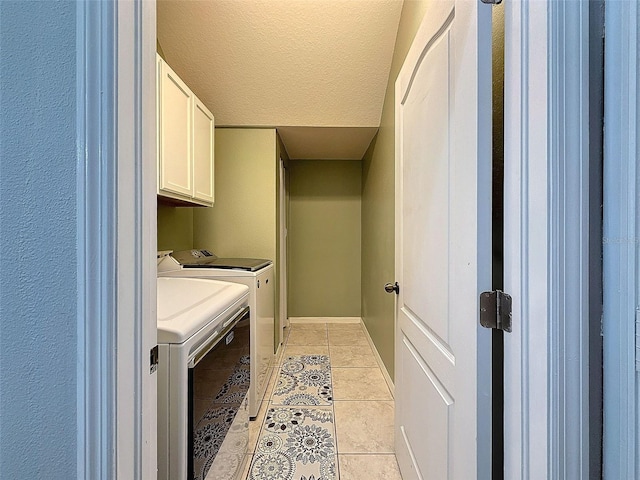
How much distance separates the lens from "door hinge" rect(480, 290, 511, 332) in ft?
2.47

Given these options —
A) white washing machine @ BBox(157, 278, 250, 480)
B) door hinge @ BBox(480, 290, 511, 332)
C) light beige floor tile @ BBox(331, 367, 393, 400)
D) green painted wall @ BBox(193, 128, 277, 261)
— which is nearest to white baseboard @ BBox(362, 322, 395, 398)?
light beige floor tile @ BBox(331, 367, 393, 400)

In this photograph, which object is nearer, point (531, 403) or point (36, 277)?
point (36, 277)

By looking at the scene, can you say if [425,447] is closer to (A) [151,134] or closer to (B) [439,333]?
(B) [439,333]

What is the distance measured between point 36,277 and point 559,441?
1003mm

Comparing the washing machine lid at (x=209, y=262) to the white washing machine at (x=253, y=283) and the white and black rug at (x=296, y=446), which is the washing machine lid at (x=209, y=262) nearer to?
the white washing machine at (x=253, y=283)

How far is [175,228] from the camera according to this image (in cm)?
261

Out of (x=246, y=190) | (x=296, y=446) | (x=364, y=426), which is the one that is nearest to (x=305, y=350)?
(x=364, y=426)

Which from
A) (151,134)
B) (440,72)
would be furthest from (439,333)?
(151,134)

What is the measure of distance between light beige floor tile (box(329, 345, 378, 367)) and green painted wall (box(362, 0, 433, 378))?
15 cm

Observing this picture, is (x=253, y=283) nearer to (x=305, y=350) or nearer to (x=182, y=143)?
(x=182, y=143)

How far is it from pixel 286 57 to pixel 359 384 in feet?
Answer: 8.35

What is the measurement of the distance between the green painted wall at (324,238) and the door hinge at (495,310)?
3541mm

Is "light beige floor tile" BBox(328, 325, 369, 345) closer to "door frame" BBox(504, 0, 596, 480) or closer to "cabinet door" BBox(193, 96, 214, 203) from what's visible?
"cabinet door" BBox(193, 96, 214, 203)

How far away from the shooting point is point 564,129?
2.06 ft
